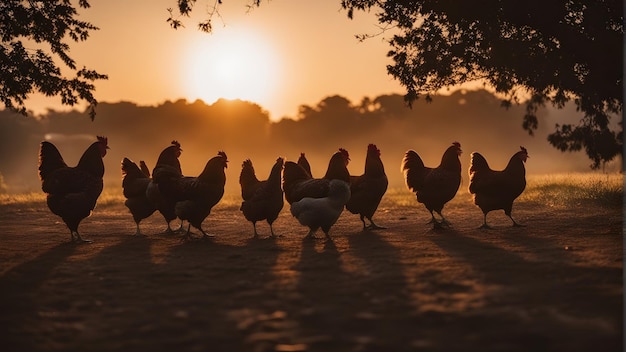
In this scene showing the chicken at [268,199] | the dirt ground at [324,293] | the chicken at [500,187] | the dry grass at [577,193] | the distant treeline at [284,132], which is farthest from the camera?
the distant treeline at [284,132]

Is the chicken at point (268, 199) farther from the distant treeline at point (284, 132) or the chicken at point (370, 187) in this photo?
the distant treeline at point (284, 132)

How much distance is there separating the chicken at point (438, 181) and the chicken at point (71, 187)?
7.33m

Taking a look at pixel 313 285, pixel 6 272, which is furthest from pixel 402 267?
pixel 6 272

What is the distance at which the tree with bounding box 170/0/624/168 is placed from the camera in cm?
1318

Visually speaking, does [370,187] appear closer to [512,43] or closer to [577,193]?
[512,43]

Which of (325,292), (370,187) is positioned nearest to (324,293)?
(325,292)

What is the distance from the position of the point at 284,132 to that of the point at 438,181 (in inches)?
2525

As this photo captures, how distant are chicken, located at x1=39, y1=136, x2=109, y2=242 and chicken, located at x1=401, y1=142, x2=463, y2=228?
24.0 feet

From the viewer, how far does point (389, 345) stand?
555cm

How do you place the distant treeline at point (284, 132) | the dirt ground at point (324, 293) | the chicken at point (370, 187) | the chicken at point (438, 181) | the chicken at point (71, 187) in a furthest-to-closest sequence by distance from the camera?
the distant treeline at point (284, 132)
the chicken at point (370, 187)
the chicken at point (438, 181)
the chicken at point (71, 187)
the dirt ground at point (324, 293)

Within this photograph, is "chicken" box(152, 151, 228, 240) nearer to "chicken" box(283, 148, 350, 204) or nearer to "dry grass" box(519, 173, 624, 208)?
"chicken" box(283, 148, 350, 204)

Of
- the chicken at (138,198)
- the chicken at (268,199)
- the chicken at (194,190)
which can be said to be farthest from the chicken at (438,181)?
the chicken at (138,198)

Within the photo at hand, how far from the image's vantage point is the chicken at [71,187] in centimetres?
1302

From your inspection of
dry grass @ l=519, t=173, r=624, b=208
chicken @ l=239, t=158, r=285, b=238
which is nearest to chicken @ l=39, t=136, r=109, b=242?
chicken @ l=239, t=158, r=285, b=238
